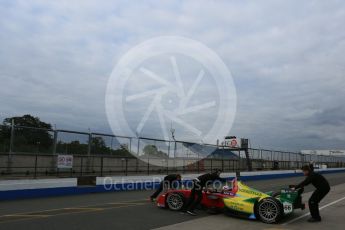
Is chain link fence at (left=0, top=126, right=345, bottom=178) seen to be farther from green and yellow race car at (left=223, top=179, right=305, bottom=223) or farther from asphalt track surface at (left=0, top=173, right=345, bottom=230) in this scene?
green and yellow race car at (left=223, top=179, right=305, bottom=223)

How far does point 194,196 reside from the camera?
1230cm

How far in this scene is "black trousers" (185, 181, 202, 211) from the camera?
12234 mm

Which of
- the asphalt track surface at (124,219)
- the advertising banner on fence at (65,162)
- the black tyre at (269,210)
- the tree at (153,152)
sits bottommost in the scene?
the asphalt track surface at (124,219)

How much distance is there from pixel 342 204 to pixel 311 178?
486 centimetres

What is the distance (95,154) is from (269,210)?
15.0 meters

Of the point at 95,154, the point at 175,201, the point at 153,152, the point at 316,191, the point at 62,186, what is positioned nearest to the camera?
the point at 316,191

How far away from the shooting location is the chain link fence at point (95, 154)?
2008cm

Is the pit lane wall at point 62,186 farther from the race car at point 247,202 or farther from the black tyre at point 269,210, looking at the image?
the black tyre at point 269,210

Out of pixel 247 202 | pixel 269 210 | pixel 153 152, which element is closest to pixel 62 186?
pixel 247 202

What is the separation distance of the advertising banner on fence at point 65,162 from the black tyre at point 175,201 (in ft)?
33.5

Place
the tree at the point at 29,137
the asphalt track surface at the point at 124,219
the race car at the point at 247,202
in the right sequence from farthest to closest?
the tree at the point at 29,137 → the race car at the point at 247,202 → the asphalt track surface at the point at 124,219

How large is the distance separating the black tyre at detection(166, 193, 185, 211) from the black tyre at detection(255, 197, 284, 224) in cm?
248

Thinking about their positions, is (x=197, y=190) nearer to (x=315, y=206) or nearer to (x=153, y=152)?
(x=315, y=206)

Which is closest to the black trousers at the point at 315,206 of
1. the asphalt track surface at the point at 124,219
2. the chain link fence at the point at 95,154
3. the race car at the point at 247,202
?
the asphalt track surface at the point at 124,219
